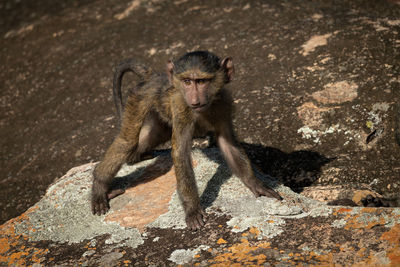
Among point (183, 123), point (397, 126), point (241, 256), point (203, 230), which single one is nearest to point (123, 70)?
point (183, 123)

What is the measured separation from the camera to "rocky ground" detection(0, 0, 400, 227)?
195 inches

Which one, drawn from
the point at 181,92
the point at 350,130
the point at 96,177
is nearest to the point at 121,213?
the point at 96,177

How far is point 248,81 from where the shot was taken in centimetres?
632

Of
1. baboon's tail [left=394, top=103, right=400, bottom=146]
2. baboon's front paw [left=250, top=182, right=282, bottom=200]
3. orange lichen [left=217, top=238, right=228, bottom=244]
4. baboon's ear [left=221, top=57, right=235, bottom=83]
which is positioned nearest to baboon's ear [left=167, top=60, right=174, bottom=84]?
baboon's ear [left=221, top=57, right=235, bottom=83]

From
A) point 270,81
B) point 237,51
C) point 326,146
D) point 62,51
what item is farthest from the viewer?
point 62,51

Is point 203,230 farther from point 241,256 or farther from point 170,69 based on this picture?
point 170,69

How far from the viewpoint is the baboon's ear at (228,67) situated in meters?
3.97

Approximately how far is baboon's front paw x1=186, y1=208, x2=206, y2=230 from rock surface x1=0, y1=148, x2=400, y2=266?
5 cm

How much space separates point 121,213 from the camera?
3.90 m

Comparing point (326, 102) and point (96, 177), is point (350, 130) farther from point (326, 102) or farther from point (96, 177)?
point (96, 177)

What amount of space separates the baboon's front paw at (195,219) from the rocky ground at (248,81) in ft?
5.12

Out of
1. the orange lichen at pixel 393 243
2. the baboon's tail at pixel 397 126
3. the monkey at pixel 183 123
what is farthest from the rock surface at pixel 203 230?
the baboon's tail at pixel 397 126

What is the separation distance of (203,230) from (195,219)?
119 millimetres

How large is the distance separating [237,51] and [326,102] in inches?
84.2
